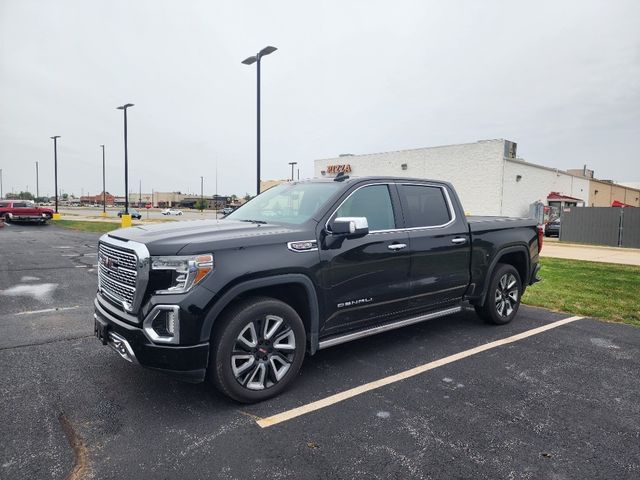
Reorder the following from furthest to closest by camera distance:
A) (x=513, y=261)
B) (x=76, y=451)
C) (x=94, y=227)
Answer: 1. (x=94, y=227)
2. (x=513, y=261)
3. (x=76, y=451)

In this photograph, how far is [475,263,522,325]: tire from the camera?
5719mm

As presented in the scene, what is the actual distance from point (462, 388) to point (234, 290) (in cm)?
218

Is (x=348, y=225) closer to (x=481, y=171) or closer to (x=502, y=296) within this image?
(x=502, y=296)

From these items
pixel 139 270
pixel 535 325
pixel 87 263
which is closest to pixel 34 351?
pixel 139 270

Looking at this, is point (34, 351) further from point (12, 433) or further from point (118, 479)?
point (118, 479)

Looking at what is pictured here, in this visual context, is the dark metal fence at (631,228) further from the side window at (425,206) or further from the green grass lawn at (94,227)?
the green grass lawn at (94,227)

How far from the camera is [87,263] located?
1168 cm

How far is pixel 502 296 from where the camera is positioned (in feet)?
19.4

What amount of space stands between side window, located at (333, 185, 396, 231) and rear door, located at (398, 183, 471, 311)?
225 millimetres

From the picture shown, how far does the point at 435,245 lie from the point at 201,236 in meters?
2.60

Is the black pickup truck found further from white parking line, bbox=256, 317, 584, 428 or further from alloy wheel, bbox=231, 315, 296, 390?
white parking line, bbox=256, 317, 584, 428

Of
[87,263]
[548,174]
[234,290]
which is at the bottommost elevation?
[87,263]

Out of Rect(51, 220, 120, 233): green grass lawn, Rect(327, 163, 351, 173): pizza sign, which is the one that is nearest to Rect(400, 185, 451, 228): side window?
Rect(51, 220, 120, 233): green grass lawn

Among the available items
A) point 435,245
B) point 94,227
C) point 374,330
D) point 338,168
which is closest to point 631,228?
point 435,245
